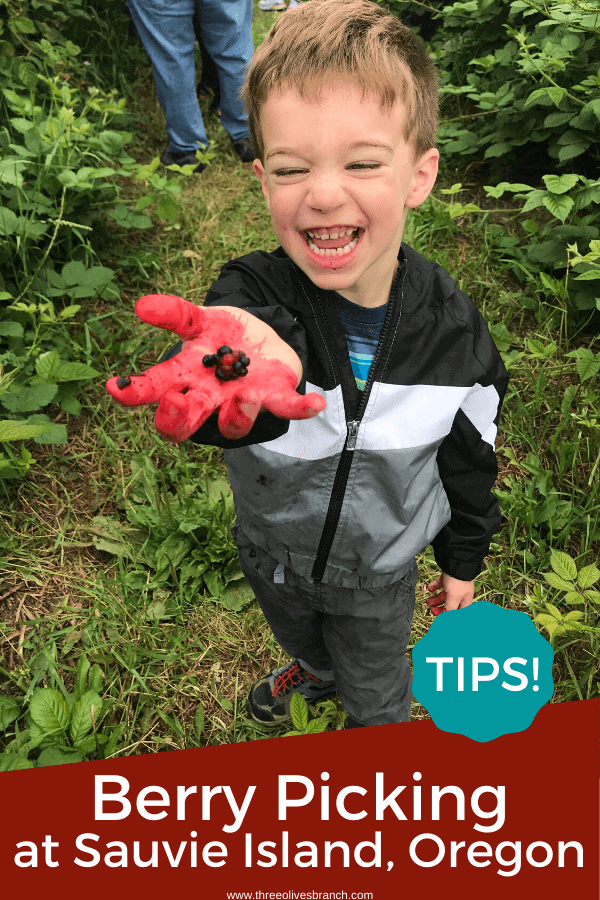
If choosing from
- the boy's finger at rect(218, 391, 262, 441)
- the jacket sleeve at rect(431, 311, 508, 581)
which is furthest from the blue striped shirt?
the boy's finger at rect(218, 391, 262, 441)

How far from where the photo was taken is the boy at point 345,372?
3.08 ft

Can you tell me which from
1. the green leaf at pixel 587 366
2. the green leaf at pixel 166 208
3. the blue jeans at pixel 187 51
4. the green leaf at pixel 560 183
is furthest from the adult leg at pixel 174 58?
the green leaf at pixel 587 366

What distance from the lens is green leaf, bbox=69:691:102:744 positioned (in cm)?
168

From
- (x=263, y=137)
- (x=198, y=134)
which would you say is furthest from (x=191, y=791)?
(x=198, y=134)

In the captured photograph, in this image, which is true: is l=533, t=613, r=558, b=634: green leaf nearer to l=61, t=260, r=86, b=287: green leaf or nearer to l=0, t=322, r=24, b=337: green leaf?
l=0, t=322, r=24, b=337: green leaf

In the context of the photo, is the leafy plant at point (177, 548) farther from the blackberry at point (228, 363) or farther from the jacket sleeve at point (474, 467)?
the blackberry at point (228, 363)

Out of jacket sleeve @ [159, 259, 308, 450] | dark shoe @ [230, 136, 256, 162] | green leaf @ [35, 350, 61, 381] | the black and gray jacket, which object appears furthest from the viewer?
dark shoe @ [230, 136, 256, 162]

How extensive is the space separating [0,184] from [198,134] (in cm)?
149

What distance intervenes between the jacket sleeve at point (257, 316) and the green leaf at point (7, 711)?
1251mm

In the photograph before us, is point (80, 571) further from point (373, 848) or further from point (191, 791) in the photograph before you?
point (373, 848)

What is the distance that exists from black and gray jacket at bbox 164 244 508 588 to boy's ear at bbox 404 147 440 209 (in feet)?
0.38

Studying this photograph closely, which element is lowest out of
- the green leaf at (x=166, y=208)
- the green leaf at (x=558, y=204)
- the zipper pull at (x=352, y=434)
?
the zipper pull at (x=352, y=434)

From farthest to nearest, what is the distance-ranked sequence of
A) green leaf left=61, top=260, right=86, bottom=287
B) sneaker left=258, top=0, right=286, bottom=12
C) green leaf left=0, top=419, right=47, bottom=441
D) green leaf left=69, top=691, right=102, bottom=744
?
sneaker left=258, top=0, right=286, bottom=12 → green leaf left=61, top=260, right=86, bottom=287 → green leaf left=69, top=691, right=102, bottom=744 → green leaf left=0, top=419, right=47, bottom=441

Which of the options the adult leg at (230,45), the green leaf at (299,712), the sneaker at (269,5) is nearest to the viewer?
the green leaf at (299,712)
